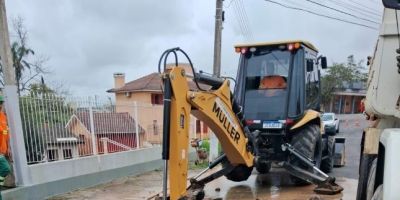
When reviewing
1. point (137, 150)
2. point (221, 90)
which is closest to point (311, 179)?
point (221, 90)

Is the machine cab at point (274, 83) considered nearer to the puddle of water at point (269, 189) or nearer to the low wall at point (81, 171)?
the puddle of water at point (269, 189)

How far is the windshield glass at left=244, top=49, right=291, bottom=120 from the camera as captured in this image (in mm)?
8328

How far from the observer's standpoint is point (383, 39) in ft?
14.2

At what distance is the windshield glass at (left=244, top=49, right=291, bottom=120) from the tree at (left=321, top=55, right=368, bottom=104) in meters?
44.1

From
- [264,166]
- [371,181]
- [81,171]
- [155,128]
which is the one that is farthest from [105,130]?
[371,181]

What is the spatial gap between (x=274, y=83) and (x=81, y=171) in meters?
4.30

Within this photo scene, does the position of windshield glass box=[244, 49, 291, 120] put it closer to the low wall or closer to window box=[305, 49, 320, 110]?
window box=[305, 49, 320, 110]

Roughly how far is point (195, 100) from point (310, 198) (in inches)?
108

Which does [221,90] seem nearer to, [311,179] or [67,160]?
[311,179]

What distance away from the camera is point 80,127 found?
949cm

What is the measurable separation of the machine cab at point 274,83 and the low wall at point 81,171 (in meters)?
3.54

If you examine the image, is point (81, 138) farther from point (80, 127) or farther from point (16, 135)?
point (16, 135)

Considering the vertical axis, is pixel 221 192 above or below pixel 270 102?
below

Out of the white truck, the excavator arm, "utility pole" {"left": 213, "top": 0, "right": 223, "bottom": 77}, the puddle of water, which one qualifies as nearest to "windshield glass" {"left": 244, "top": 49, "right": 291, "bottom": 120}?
the puddle of water
